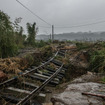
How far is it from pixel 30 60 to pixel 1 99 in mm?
4138

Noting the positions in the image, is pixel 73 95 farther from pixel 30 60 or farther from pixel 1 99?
pixel 30 60

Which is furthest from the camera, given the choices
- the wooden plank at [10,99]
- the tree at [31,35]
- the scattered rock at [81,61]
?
the tree at [31,35]

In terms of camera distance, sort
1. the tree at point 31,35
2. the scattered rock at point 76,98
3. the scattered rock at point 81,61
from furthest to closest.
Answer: the tree at point 31,35 < the scattered rock at point 81,61 < the scattered rock at point 76,98

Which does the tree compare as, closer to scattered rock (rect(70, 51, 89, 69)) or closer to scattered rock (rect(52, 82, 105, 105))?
scattered rock (rect(70, 51, 89, 69))

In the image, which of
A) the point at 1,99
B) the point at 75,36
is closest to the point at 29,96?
the point at 1,99

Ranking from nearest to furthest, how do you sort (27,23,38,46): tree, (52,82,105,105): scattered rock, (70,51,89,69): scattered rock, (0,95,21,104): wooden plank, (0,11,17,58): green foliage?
1. (52,82,105,105): scattered rock
2. (0,95,21,104): wooden plank
3. (0,11,17,58): green foliage
4. (70,51,89,69): scattered rock
5. (27,23,38,46): tree

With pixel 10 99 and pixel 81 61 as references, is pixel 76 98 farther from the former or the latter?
pixel 81 61

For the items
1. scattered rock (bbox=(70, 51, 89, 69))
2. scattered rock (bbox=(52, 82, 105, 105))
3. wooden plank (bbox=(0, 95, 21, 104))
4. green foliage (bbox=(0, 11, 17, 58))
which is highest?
green foliage (bbox=(0, 11, 17, 58))

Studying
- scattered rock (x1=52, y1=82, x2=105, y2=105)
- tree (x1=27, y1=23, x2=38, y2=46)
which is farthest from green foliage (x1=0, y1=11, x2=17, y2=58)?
tree (x1=27, y1=23, x2=38, y2=46)

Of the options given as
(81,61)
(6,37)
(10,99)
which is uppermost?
(6,37)

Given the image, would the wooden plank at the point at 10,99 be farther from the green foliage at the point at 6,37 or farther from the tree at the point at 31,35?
the tree at the point at 31,35

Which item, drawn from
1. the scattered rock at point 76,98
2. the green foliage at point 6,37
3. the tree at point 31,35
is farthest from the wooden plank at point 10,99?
the tree at point 31,35

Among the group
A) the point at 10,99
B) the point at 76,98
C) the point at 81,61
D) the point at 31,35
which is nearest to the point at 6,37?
the point at 81,61

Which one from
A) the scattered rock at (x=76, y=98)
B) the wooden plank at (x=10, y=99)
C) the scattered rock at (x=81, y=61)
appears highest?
the scattered rock at (x=81, y=61)
